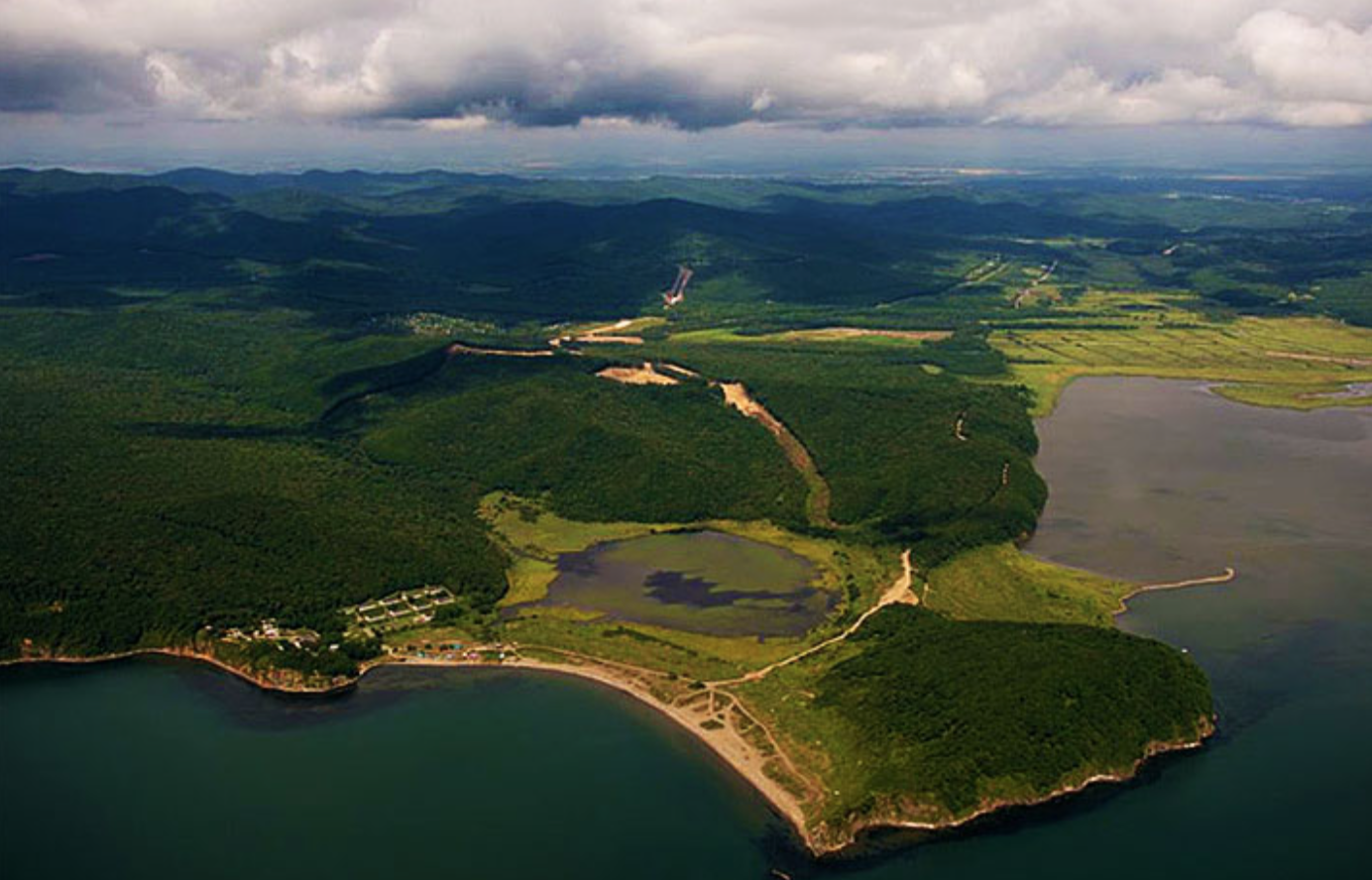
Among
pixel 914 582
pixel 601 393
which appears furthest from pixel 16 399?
pixel 914 582

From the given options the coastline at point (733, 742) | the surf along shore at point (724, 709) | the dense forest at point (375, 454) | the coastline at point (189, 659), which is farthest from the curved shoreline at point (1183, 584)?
the coastline at point (189, 659)

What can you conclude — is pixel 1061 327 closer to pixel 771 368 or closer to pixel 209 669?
pixel 771 368

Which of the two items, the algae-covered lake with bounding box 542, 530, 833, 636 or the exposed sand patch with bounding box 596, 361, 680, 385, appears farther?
the exposed sand patch with bounding box 596, 361, 680, 385

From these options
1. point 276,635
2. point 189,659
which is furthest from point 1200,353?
point 189,659

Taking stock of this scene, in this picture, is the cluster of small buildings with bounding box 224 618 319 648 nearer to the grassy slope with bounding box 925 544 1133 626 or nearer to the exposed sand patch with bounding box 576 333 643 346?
the grassy slope with bounding box 925 544 1133 626

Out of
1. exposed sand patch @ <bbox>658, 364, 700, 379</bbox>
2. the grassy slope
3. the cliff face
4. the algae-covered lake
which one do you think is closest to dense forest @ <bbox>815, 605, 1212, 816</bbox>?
the cliff face

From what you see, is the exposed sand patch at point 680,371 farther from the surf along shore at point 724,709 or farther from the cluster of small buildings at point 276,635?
the cluster of small buildings at point 276,635
